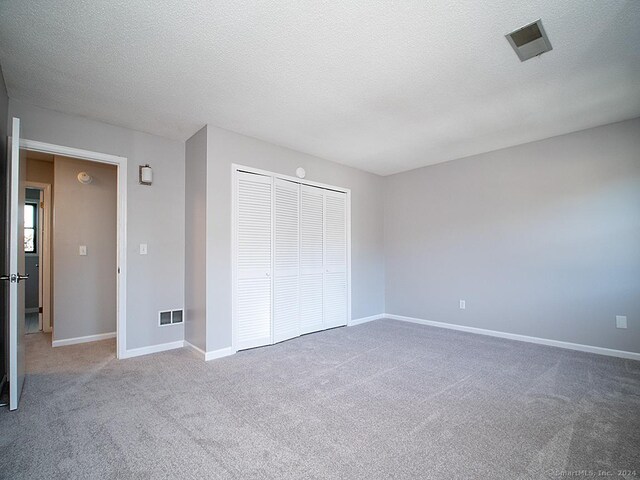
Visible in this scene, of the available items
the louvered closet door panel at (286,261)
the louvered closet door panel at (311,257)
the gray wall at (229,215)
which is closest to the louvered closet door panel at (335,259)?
the louvered closet door panel at (311,257)

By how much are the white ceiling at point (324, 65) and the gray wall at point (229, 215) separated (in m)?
0.30

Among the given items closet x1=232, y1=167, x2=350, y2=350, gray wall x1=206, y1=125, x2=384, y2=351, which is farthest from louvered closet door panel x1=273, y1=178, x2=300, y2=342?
gray wall x1=206, y1=125, x2=384, y2=351

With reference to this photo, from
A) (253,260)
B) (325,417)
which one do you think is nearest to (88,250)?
(253,260)

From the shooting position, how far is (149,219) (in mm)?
3617

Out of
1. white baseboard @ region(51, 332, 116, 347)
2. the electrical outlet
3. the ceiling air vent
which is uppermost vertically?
the ceiling air vent

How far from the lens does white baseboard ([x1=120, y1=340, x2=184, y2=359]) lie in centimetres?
342

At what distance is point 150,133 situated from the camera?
12.0 ft

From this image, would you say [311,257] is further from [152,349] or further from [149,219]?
[152,349]

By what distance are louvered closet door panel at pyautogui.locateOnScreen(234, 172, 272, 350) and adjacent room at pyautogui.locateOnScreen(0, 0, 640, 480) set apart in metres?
0.03

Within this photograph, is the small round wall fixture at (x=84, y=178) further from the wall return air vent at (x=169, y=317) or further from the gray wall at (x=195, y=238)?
the wall return air vent at (x=169, y=317)

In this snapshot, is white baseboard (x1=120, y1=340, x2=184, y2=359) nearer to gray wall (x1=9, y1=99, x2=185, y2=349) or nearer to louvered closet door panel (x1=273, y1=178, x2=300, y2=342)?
gray wall (x1=9, y1=99, x2=185, y2=349)

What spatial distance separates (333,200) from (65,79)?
3285 millimetres

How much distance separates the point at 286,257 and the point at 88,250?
8.68 ft

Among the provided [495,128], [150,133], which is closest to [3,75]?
[150,133]
